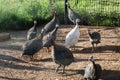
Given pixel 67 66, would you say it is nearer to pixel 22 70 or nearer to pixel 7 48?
pixel 22 70

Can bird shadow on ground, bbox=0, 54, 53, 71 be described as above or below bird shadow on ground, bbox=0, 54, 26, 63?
above

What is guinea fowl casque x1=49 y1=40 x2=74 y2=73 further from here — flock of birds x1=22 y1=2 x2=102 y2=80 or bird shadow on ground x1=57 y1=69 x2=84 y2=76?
bird shadow on ground x1=57 y1=69 x2=84 y2=76

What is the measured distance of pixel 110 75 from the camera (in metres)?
7.61

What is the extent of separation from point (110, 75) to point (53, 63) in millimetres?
1531

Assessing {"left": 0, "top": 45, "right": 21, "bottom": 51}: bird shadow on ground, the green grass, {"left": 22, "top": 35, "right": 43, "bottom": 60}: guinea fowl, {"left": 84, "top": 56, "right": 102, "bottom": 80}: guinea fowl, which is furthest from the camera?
the green grass

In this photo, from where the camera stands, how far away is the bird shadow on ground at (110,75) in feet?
24.7

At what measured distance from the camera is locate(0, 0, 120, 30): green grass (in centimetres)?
1208

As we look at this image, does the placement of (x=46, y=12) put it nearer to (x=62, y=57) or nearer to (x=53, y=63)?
(x=53, y=63)

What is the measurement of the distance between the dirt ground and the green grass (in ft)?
4.04

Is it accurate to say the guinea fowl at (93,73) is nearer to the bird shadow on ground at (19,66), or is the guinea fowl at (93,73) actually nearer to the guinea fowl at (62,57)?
the guinea fowl at (62,57)

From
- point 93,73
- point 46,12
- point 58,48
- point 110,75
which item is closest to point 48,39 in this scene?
point 58,48

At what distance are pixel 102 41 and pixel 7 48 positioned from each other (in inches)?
106

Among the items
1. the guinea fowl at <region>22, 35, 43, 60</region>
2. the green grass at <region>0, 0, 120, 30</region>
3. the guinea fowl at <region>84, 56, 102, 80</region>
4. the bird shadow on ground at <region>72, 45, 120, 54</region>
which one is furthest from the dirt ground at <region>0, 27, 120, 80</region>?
the green grass at <region>0, 0, 120, 30</region>

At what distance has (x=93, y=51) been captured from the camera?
942 centimetres
